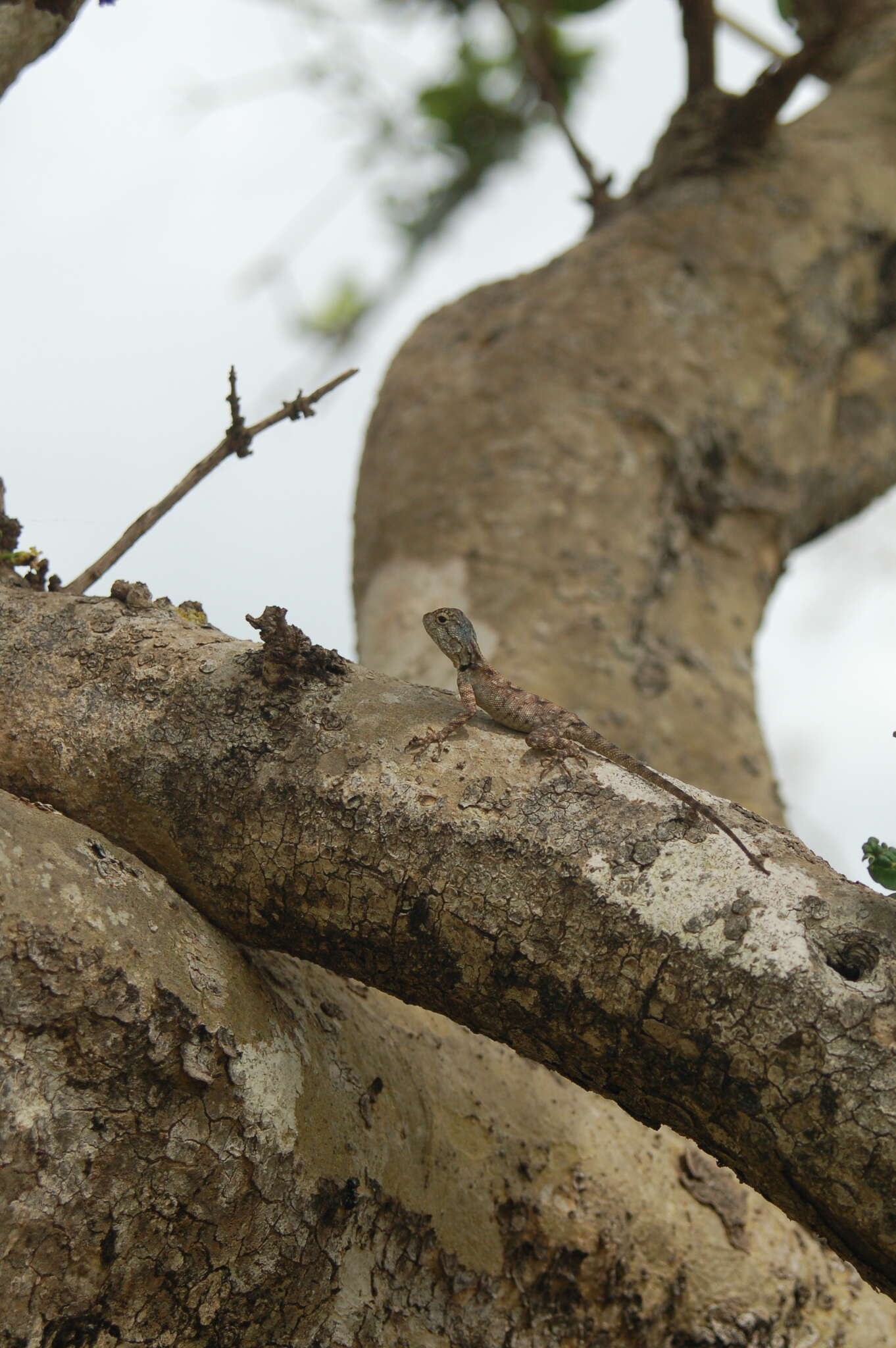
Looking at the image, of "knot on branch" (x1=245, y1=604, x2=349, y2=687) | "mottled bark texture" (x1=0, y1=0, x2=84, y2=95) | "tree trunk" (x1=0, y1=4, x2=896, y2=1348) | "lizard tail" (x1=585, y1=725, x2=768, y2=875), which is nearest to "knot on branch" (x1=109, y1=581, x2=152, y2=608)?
"tree trunk" (x1=0, y1=4, x2=896, y2=1348)

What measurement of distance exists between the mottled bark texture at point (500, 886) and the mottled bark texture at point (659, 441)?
1.99 meters

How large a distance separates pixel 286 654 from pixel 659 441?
3.17 metres

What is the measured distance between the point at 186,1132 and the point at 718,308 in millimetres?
4751

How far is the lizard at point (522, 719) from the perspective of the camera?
2.51 meters

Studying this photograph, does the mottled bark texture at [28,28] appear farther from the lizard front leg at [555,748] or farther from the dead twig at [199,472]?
the lizard front leg at [555,748]

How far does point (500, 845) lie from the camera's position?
92.9 inches

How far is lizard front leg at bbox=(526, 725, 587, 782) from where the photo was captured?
256 cm

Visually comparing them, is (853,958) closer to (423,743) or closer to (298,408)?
(423,743)

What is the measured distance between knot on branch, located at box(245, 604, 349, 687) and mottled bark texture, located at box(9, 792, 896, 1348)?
0.54 metres

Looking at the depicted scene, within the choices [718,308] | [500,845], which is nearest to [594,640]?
[718,308]

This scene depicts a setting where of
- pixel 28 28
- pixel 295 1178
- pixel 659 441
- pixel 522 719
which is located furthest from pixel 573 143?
pixel 295 1178

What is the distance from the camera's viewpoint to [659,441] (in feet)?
17.4

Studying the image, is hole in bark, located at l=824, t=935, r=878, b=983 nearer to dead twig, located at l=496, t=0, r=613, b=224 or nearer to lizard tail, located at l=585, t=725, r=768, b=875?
lizard tail, located at l=585, t=725, r=768, b=875

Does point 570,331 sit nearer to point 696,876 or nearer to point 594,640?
point 594,640
